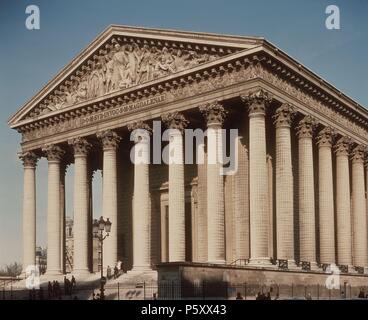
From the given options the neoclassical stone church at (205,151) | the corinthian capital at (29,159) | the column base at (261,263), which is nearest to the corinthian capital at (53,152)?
the neoclassical stone church at (205,151)

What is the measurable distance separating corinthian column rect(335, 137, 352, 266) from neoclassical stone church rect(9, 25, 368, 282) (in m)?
0.10

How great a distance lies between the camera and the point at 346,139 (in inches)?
2008

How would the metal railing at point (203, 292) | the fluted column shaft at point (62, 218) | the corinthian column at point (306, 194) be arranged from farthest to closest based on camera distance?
the fluted column shaft at point (62, 218)
the corinthian column at point (306, 194)
the metal railing at point (203, 292)

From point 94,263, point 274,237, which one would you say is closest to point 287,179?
point 274,237

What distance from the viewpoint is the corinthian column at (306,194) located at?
143 ft

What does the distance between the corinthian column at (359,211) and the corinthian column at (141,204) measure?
16661mm

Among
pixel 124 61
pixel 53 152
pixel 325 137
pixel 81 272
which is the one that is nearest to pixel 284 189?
pixel 325 137

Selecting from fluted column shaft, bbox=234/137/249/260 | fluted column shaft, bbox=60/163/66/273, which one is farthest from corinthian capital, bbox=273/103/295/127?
fluted column shaft, bbox=60/163/66/273

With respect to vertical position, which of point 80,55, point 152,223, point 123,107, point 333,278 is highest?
point 80,55

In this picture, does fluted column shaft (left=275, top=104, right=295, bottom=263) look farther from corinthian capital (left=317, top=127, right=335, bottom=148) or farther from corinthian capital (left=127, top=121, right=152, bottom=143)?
corinthian capital (left=127, top=121, right=152, bottom=143)

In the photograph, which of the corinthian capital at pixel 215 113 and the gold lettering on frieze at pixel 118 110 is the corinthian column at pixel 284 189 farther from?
the gold lettering on frieze at pixel 118 110

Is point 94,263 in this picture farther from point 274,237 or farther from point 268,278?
point 268,278

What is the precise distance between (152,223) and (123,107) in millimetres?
9921

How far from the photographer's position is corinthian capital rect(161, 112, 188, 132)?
146ft
